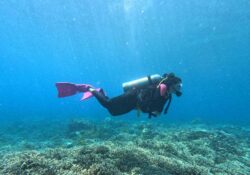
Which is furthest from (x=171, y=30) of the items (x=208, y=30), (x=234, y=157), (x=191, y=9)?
(x=234, y=157)

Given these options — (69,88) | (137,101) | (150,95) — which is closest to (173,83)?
(150,95)

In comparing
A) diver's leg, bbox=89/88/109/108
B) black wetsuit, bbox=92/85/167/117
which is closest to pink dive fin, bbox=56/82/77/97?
diver's leg, bbox=89/88/109/108

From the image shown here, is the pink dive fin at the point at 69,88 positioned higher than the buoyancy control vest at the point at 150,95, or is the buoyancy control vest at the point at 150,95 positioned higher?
the pink dive fin at the point at 69,88

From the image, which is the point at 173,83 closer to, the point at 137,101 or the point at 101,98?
the point at 137,101

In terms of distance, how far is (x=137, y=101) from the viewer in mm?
8219

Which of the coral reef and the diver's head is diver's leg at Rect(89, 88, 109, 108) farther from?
the diver's head

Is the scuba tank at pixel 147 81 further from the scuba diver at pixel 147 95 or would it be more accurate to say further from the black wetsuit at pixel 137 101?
the black wetsuit at pixel 137 101

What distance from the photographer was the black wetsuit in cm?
751

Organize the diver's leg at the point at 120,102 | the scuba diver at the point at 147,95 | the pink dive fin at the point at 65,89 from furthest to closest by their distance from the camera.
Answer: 1. the pink dive fin at the point at 65,89
2. the diver's leg at the point at 120,102
3. the scuba diver at the point at 147,95

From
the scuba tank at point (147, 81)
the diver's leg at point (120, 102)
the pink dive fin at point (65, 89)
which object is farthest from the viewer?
the pink dive fin at point (65, 89)

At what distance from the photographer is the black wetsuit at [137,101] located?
751 centimetres

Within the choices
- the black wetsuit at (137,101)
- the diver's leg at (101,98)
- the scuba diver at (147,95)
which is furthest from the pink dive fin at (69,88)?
the scuba diver at (147,95)

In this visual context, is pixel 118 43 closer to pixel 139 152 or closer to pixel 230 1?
pixel 230 1

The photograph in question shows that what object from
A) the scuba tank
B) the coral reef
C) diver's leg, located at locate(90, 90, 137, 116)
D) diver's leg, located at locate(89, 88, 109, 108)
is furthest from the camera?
diver's leg, located at locate(89, 88, 109, 108)
